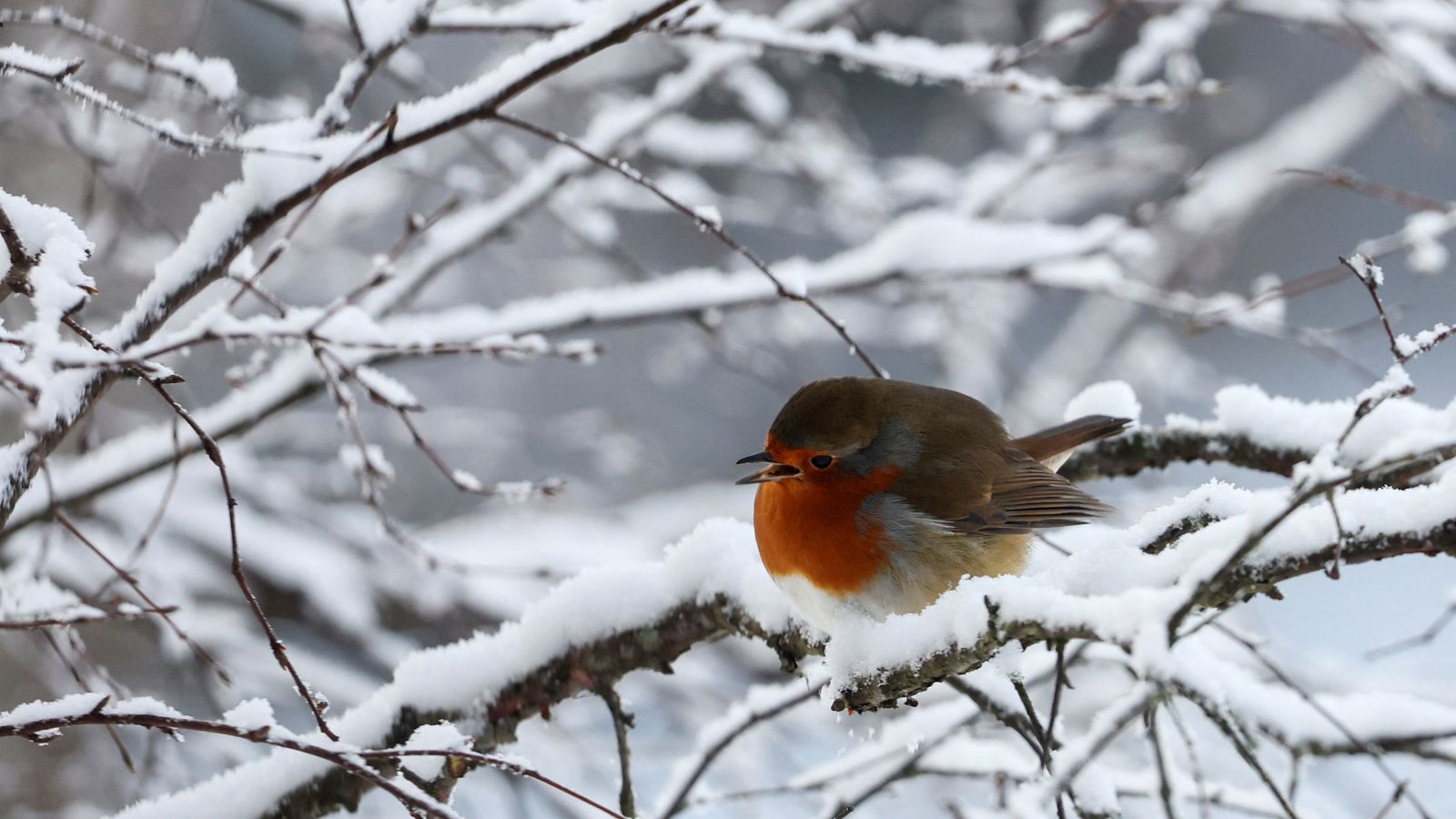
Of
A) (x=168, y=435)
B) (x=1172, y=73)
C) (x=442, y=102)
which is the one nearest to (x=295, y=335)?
(x=442, y=102)

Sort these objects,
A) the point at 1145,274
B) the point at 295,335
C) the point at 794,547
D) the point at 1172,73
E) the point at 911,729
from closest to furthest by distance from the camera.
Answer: the point at 295,335 < the point at 794,547 < the point at 911,729 < the point at 1172,73 < the point at 1145,274

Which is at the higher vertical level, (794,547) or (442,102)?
(442,102)

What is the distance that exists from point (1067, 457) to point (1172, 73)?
5.84 feet

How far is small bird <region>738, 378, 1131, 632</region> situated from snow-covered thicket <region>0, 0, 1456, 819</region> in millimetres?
117

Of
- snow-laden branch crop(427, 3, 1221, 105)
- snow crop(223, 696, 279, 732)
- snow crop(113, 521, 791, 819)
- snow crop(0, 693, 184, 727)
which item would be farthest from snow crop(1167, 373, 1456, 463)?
snow crop(0, 693, 184, 727)

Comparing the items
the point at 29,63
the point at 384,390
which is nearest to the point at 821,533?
the point at 384,390

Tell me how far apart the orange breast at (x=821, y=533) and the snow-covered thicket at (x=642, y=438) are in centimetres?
9

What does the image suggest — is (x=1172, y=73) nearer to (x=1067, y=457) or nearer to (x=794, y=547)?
(x=1067, y=457)

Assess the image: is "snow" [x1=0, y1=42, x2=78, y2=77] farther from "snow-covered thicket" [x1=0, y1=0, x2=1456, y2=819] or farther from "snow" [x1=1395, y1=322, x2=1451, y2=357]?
"snow" [x1=1395, y1=322, x2=1451, y2=357]

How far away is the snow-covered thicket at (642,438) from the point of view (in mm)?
1384

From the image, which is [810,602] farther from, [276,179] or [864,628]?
[276,179]

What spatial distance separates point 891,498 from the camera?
2570 millimetres

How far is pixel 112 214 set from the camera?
518 cm

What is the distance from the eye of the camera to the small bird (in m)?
2.37
